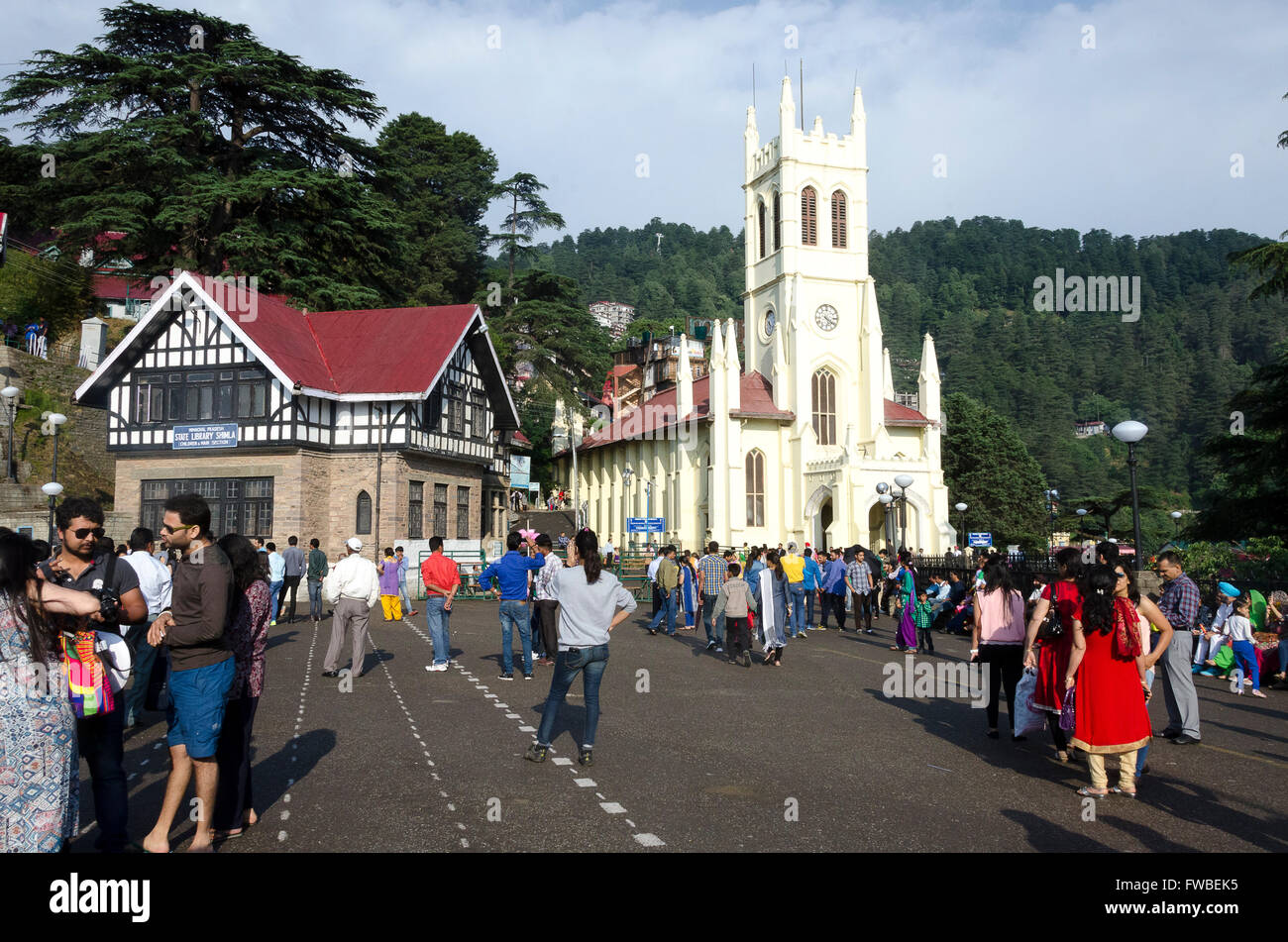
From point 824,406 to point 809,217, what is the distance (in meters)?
10.8

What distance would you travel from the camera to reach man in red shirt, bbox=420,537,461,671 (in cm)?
1444

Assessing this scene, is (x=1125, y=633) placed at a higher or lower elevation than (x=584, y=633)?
higher

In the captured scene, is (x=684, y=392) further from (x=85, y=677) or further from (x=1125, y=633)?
(x=85, y=677)

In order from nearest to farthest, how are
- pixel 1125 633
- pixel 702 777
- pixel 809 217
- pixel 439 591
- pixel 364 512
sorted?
pixel 1125 633, pixel 702 777, pixel 439 591, pixel 364 512, pixel 809 217

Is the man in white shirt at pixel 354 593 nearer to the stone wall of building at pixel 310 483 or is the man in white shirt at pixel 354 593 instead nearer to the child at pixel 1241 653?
the child at pixel 1241 653

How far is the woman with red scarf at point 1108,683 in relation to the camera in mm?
7660

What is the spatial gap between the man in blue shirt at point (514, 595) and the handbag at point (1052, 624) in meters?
6.94

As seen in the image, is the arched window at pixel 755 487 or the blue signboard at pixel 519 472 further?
the arched window at pixel 755 487

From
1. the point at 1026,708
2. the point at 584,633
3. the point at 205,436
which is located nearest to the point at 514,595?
the point at 584,633

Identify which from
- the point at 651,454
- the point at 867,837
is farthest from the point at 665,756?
the point at 651,454

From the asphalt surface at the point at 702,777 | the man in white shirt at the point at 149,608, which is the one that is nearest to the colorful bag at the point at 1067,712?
the asphalt surface at the point at 702,777

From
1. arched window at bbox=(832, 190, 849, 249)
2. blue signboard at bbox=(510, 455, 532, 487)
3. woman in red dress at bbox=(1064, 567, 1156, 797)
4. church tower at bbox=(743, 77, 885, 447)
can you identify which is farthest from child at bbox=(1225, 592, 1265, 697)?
arched window at bbox=(832, 190, 849, 249)

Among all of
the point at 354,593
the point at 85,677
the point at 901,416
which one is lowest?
the point at 354,593

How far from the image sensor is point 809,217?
183ft
